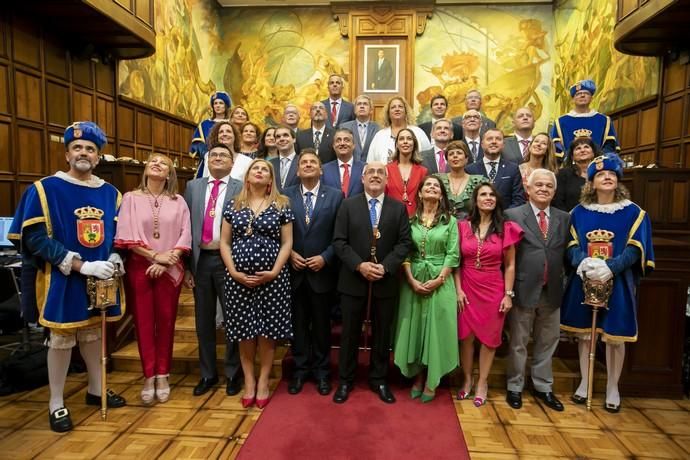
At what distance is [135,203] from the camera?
3.07 m

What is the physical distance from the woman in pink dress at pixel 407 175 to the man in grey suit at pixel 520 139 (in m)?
1.24

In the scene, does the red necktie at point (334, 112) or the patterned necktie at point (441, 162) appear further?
the red necktie at point (334, 112)

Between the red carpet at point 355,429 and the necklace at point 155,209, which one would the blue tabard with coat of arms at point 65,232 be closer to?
the necklace at point 155,209

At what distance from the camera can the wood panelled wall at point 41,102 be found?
4.76 metres

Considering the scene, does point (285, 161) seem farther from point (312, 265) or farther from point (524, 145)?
point (524, 145)

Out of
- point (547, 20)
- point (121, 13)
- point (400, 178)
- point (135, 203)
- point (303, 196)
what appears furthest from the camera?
point (547, 20)

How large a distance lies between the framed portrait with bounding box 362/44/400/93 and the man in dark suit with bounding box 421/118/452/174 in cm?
629

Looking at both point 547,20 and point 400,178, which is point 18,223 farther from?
point 547,20

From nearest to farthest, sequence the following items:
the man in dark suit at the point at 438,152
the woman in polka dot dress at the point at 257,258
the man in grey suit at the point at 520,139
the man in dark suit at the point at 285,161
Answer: the woman in polka dot dress at the point at 257,258, the man in dark suit at the point at 285,161, the man in dark suit at the point at 438,152, the man in grey suit at the point at 520,139

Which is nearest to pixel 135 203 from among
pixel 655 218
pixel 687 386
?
pixel 687 386

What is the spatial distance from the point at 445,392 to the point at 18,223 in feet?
10.8

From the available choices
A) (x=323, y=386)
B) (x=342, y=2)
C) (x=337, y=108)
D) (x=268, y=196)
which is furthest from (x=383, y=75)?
(x=323, y=386)

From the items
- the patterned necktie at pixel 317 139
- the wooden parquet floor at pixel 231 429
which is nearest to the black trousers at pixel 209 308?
the wooden parquet floor at pixel 231 429

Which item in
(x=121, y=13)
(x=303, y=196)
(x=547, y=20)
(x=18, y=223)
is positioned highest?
(x=547, y=20)
